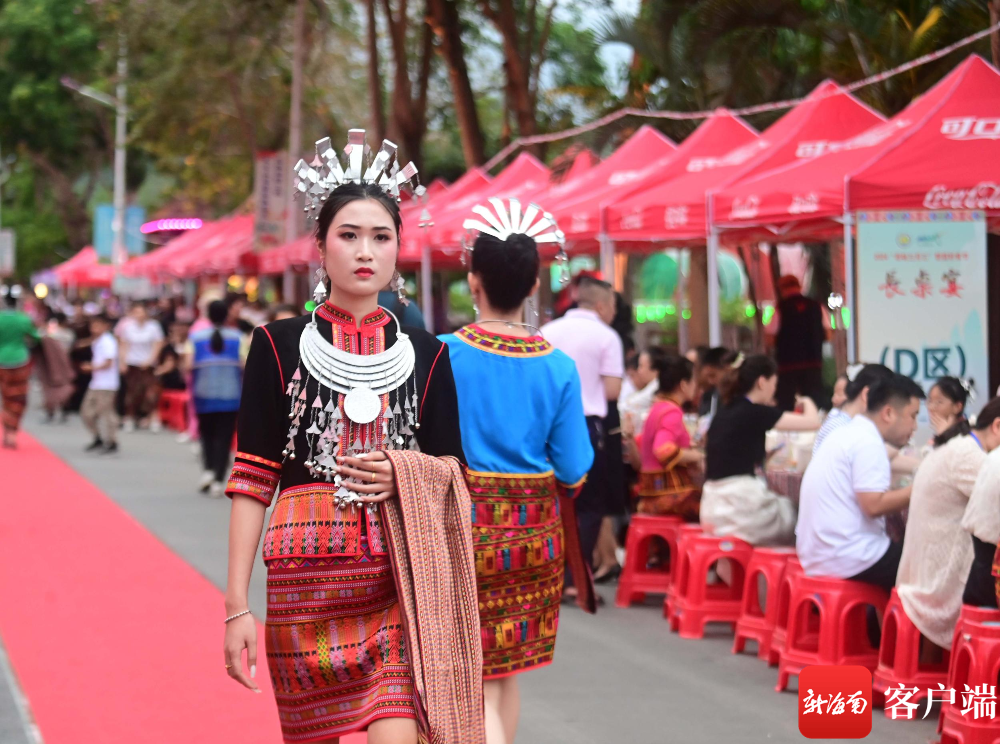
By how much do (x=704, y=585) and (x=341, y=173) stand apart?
4.76 m

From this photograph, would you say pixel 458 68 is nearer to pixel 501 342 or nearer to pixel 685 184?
pixel 685 184

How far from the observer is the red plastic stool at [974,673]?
5.26m

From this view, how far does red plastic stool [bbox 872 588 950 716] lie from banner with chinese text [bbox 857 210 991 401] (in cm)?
253

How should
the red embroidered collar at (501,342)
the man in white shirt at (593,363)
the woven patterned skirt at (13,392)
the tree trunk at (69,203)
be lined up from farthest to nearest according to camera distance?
1. the tree trunk at (69,203)
2. the woven patterned skirt at (13,392)
3. the man in white shirt at (593,363)
4. the red embroidered collar at (501,342)

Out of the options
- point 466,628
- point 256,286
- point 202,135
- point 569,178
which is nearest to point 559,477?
point 466,628

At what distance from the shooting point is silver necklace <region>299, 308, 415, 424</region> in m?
3.38

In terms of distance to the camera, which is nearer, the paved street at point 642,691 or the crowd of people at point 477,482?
the crowd of people at point 477,482

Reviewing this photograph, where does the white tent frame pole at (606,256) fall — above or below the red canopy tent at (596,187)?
below

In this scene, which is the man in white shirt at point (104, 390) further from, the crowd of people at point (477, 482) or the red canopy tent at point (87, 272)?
the red canopy tent at point (87, 272)

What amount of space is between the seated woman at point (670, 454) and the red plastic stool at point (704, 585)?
0.67 m

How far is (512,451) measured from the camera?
4.51m

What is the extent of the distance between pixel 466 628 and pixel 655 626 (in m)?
4.81

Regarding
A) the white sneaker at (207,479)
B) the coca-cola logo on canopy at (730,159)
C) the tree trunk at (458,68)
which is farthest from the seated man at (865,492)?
the tree trunk at (458,68)

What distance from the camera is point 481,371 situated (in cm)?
454
